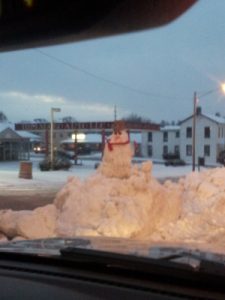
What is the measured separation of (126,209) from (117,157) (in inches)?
101

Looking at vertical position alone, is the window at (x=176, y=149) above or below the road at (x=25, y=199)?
above

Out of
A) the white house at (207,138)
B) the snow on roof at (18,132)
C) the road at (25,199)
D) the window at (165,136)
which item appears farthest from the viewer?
the window at (165,136)

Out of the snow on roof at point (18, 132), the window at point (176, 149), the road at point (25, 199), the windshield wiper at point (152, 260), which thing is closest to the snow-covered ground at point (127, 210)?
the road at point (25, 199)

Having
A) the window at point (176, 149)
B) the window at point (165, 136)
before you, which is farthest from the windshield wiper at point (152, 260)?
the window at point (165, 136)

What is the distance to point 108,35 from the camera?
4277 millimetres

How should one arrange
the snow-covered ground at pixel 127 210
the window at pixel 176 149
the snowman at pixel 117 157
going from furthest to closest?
the window at pixel 176 149 → the snowman at pixel 117 157 → the snow-covered ground at pixel 127 210

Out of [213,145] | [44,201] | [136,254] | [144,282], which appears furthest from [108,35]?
[213,145]

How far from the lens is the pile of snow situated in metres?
12.9

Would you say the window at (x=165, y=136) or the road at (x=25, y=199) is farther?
the window at (x=165, y=136)

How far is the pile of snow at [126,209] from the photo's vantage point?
42.3 feet

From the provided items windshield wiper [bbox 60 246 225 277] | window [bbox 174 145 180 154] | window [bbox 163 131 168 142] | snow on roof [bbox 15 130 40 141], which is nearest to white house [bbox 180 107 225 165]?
window [bbox 174 145 180 154]

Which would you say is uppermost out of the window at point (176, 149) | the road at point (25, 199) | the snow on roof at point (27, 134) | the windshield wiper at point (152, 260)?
the snow on roof at point (27, 134)

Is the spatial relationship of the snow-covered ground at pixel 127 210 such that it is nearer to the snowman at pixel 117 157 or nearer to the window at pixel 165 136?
the snowman at pixel 117 157

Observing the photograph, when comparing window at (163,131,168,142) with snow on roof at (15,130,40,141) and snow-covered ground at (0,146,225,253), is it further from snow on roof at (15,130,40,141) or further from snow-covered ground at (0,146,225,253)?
snow-covered ground at (0,146,225,253)
